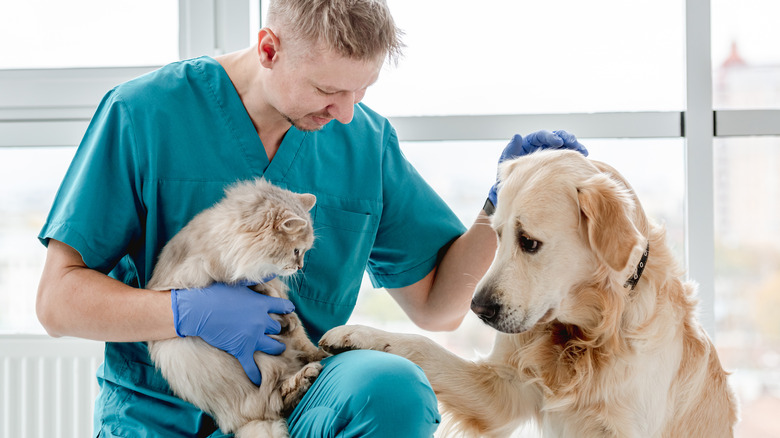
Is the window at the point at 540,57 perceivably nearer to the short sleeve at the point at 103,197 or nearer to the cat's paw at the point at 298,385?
the short sleeve at the point at 103,197

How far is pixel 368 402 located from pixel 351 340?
24 centimetres

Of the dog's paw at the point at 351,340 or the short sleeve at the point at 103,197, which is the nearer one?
the short sleeve at the point at 103,197

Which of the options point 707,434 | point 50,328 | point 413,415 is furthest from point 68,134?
point 707,434

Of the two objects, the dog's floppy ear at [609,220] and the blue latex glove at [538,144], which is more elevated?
the blue latex glove at [538,144]

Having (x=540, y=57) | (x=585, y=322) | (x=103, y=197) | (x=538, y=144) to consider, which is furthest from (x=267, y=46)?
(x=540, y=57)

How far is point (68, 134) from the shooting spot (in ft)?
7.41

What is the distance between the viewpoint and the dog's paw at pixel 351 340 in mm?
1363

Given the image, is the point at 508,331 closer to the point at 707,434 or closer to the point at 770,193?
the point at 707,434

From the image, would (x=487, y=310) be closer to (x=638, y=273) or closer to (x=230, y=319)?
(x=638, y=273)

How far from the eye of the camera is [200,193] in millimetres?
1391

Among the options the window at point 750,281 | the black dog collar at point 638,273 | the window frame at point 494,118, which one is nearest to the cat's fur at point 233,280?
the black dog collar at point 638,273

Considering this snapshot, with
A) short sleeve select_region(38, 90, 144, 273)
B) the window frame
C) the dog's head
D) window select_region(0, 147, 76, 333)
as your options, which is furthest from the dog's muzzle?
window select_region(0, 147, 76, 333)

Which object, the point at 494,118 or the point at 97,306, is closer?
the point at 97,306

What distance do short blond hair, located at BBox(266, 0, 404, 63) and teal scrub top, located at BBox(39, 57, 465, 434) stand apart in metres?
0.27
